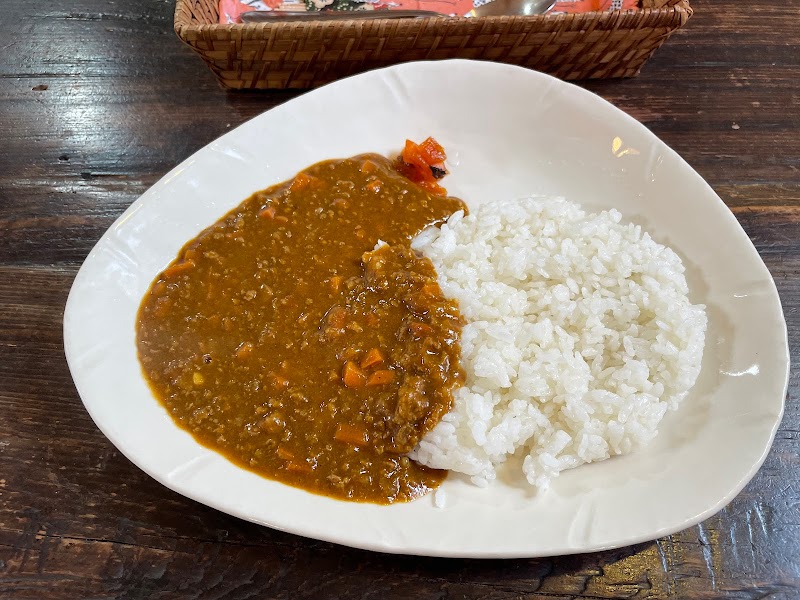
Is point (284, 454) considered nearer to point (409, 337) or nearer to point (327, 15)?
point (409, 337)

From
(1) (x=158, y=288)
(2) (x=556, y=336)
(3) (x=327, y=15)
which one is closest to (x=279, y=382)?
(1) (x=158, y=288)

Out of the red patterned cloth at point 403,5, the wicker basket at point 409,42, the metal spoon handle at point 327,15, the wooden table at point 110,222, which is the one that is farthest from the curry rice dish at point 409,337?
the red patterned cloth at point 403,5

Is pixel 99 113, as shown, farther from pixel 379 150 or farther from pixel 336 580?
pixel 336 580

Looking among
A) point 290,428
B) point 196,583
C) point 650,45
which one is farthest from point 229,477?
point 650,45

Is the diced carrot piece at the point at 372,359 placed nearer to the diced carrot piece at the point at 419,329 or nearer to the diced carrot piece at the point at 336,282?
the diced carrot piece at the point at 419,329

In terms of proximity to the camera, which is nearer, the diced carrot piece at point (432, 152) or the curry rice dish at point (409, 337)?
the curry rice dish at point (409, 337)

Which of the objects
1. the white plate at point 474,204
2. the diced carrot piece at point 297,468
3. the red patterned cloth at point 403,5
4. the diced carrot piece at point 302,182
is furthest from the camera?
the red patterned cloth at point 403,5
